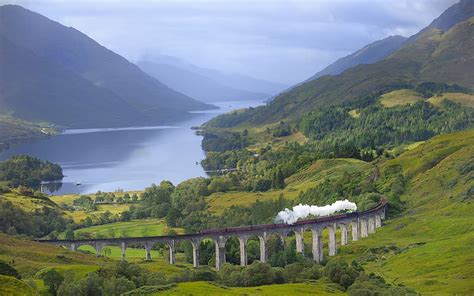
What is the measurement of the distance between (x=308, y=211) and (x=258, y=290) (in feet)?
167

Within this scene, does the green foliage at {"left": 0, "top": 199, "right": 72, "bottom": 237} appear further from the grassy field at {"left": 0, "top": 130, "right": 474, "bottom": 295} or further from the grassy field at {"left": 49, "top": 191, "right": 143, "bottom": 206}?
the grassy field at {"left": 49, "top": 191, "right": 143, "bottom": 206}

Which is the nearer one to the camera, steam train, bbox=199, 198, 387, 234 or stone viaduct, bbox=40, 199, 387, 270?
stone viaduct, bbox=40, 199, 387, 270

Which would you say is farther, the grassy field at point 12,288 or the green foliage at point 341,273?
the green foliage at point 341,273

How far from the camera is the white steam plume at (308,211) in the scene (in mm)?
106562

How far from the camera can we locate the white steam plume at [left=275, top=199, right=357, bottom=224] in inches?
4195

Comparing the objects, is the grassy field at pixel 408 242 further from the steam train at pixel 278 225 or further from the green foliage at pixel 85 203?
the green foliage at pixel 85 203

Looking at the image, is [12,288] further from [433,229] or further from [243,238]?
[433,229]

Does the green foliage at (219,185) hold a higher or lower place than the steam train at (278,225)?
higher

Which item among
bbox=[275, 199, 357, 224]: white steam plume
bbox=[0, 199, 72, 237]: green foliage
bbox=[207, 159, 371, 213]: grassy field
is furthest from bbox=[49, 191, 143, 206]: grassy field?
bbox=[275, 199, 357, 224]: white steam plume

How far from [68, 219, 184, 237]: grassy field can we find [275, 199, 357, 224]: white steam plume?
25132 millimetres

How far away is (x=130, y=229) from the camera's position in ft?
421

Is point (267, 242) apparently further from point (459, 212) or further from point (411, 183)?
point (411, 183)

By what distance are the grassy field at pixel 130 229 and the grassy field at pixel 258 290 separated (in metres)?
59.2

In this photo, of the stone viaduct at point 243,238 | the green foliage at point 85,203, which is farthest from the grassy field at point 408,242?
the green foliage at point 85,203
